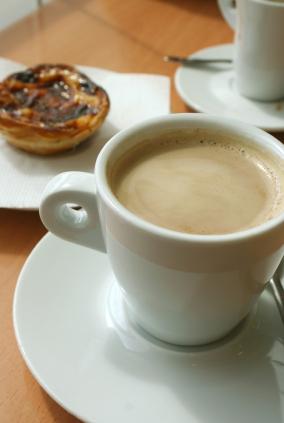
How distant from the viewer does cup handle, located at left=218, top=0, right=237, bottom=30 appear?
1.15 m

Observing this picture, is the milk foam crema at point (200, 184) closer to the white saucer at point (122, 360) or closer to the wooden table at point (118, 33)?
the white saucer at point (122, 360)

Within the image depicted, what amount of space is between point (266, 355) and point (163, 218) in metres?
0.17

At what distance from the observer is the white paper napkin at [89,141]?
2.61ft

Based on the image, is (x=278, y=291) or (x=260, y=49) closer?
(x=278, y=291)

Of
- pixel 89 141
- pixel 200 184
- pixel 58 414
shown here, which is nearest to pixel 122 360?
pixel 58 414

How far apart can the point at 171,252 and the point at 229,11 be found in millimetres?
838

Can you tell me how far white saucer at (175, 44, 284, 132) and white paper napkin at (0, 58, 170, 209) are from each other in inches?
1.7

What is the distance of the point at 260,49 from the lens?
3.19ft

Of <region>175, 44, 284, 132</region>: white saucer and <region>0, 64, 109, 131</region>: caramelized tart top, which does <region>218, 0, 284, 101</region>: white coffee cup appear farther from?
<region>0, 64, 109, 131</region>: caramelized tart top

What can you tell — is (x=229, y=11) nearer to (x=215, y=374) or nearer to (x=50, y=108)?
(x=50, y=108)

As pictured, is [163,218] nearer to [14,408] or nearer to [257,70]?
[14,408]

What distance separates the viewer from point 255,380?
1.68ft

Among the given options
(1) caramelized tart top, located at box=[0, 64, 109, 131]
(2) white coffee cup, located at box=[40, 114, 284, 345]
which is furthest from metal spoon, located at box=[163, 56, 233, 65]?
(2) white coffee cup, located at box=[40, 114, 284, 345]

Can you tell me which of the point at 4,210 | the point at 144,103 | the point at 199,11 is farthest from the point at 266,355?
the point at 199,11
